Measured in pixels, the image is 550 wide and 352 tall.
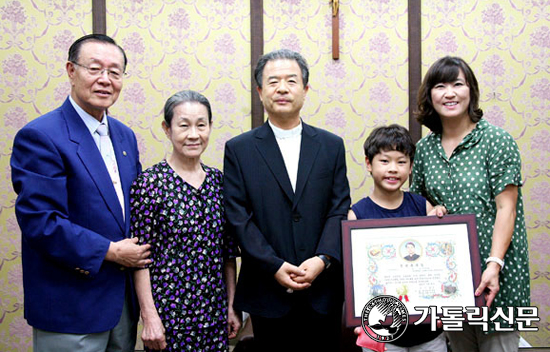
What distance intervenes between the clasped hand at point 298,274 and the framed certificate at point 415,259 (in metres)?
0.11

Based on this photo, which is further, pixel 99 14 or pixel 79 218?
pixel 99 14

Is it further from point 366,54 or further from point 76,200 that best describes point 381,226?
point 366,54

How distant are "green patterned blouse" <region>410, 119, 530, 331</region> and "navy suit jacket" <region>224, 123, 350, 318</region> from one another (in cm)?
43

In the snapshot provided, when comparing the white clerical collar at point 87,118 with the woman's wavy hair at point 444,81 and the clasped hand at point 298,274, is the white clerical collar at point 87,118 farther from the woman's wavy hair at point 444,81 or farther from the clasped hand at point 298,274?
the woman's wavy hair at point 444,81

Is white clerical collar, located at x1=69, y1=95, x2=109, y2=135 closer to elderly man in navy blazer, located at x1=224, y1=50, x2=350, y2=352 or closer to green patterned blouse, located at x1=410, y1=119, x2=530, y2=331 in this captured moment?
elderly man in navy blazer, located at x1=224, y1=50, x2=350, y2=352

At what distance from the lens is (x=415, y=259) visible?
5.57 feet

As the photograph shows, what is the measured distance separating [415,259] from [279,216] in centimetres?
53

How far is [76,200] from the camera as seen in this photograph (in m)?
1.66

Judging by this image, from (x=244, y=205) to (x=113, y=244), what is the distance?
0.50m

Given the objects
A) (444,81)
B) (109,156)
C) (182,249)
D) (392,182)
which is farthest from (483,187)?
(109,156)

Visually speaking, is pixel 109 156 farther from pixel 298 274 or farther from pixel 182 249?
pixel 298 274

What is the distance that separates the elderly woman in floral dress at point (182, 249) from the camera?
1.69 m

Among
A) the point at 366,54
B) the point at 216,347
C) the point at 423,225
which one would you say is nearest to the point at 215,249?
the point at 216,347

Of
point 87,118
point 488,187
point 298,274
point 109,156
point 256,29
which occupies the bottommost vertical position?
point 298,274
